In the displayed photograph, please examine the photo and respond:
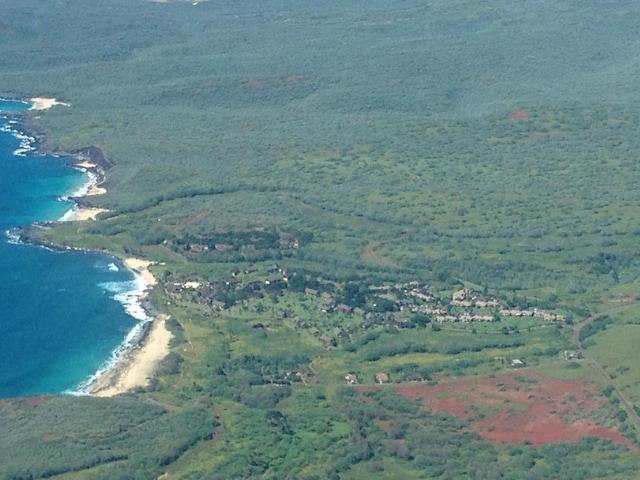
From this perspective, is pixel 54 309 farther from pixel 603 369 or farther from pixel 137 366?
pixel 603 369

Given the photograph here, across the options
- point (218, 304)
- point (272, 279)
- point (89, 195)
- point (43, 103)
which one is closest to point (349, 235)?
point (272, 279)

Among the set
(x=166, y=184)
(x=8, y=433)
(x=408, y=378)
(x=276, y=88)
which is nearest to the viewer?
(x=8, y=433)

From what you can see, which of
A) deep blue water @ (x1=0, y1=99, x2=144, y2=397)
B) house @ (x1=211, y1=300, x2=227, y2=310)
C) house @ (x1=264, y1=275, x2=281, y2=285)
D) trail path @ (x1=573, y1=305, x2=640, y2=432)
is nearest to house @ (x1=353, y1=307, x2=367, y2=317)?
house @ (x1=264, y1=275, x2=281, y2=285)

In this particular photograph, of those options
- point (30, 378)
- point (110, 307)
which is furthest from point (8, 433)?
point (110, 307)

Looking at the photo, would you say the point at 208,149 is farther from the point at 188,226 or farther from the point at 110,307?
the point at 110,307

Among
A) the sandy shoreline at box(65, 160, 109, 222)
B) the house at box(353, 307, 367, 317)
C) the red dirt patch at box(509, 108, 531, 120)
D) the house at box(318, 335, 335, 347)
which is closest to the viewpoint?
the house at box(318, 335, 335, 347)

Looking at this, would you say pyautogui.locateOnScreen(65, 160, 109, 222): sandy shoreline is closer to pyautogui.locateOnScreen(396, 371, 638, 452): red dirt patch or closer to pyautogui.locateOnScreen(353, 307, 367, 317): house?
pyautogui.locateOnScreen(353, 307, 367, 317): house
